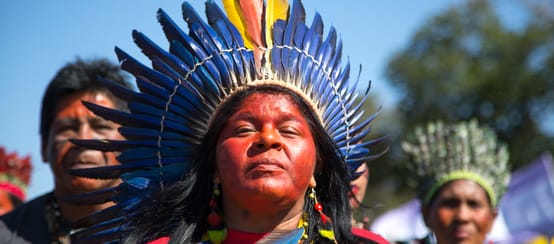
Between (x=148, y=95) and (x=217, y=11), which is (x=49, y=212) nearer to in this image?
(x=148, y=95)

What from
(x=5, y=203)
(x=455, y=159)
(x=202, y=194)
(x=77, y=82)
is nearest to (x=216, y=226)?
(x=202, y=194)

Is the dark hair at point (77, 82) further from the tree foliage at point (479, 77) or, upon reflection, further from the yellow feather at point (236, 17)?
the tree foliage at point (479, 77)

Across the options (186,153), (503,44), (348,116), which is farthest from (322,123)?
(503,44)

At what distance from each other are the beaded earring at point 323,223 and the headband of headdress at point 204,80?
213 mm

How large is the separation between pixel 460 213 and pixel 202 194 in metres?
2.79

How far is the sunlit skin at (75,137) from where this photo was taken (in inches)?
180

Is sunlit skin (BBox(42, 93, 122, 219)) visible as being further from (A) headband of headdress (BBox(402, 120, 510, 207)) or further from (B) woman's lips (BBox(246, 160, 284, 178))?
(A) headband of headdress (BBox(402, 120, 510, 207))

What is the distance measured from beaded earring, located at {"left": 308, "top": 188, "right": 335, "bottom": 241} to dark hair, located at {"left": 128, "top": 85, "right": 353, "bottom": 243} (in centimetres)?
2

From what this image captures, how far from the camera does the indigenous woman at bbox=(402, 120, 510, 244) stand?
228 inches

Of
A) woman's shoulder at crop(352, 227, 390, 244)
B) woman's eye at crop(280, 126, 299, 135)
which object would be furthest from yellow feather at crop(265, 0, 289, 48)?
woman's shoulder at crop(352, 227, 390, 244)

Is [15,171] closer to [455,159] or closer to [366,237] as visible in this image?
[455,159]

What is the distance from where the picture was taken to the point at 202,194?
3516 millimetres

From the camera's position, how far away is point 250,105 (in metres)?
3.37

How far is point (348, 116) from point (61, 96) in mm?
1924
